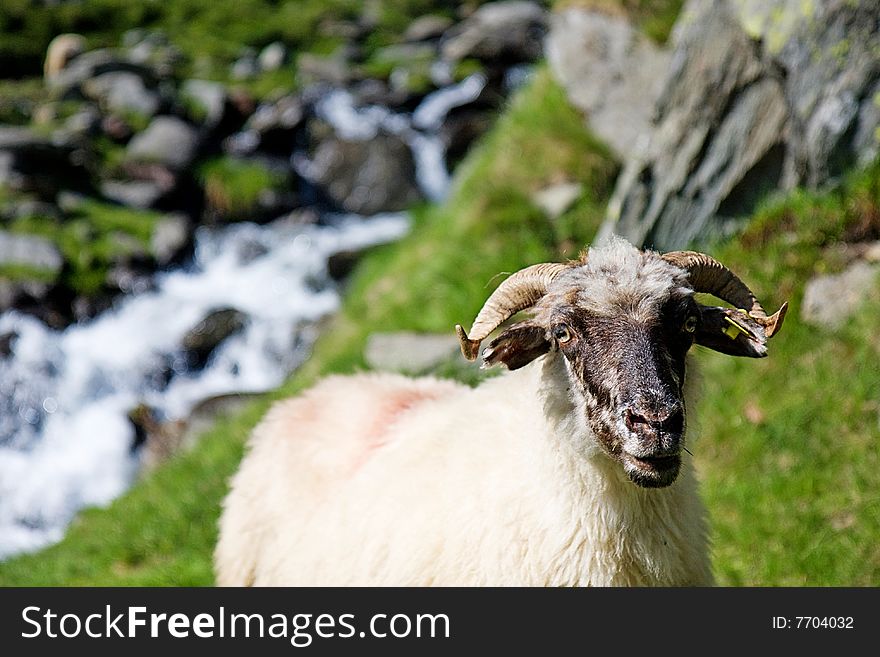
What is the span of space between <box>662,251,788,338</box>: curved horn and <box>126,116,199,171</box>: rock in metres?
17.1

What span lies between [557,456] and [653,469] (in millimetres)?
669

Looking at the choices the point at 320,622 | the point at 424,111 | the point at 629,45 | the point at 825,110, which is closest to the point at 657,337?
the point at 320,622

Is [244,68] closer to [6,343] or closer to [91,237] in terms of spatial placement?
[91,237]

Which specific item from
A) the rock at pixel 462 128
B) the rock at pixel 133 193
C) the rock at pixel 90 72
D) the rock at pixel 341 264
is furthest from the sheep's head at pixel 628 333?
the rock at pixel 90 72

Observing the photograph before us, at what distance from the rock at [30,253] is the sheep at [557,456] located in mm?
12534

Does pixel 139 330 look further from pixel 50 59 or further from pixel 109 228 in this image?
pixel 50 59

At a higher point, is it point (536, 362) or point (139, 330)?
point (536, 362)

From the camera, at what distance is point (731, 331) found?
14.8ft

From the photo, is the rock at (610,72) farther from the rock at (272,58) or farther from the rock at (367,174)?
the rock at (272,58)

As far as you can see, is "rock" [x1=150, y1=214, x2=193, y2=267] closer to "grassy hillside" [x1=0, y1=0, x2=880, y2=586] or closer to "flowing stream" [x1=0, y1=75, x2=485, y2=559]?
"flowing stream" [x1=0, y1=75, x2=485, y2=559]

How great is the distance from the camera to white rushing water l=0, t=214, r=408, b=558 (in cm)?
1367

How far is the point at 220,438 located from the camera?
10.5 meters

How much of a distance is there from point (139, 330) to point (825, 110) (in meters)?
12.0

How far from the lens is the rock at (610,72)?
400 inches
